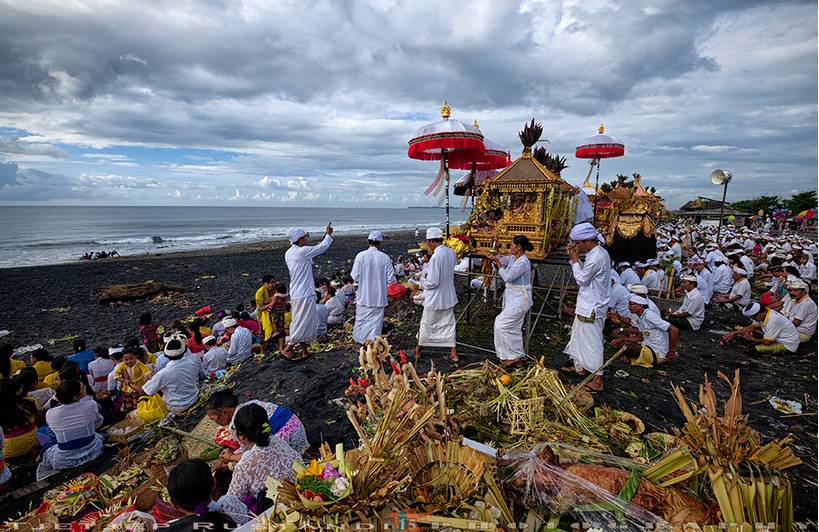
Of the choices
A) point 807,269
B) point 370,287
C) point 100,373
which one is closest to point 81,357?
point 100,373

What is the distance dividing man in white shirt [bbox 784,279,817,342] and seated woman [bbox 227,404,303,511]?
982 cm

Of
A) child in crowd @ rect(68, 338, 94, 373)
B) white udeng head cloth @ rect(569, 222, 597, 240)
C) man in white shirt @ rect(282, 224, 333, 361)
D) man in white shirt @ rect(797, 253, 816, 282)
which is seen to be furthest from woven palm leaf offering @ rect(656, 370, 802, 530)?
man in white shirt @ rect(797, 253, 816, 282)

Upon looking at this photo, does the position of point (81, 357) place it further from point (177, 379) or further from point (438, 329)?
point (438, 329)

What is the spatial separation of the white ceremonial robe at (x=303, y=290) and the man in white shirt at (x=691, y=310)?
335 inches

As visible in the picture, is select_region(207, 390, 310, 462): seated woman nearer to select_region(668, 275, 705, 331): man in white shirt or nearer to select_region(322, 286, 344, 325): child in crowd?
select_region(322, 286, 344, 325): child in crowd

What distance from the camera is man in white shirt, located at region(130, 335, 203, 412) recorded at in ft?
18.1

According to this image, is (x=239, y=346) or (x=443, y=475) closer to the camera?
(x=443, y=475)

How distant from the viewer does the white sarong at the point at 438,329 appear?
22.0 feet

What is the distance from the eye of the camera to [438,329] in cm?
676

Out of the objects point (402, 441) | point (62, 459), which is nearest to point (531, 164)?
point (402, 441)

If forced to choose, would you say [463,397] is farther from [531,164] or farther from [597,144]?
[597,144]

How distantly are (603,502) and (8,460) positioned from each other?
24.8 feet

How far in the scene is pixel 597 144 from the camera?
11.4 meters

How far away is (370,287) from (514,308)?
9.39ft
